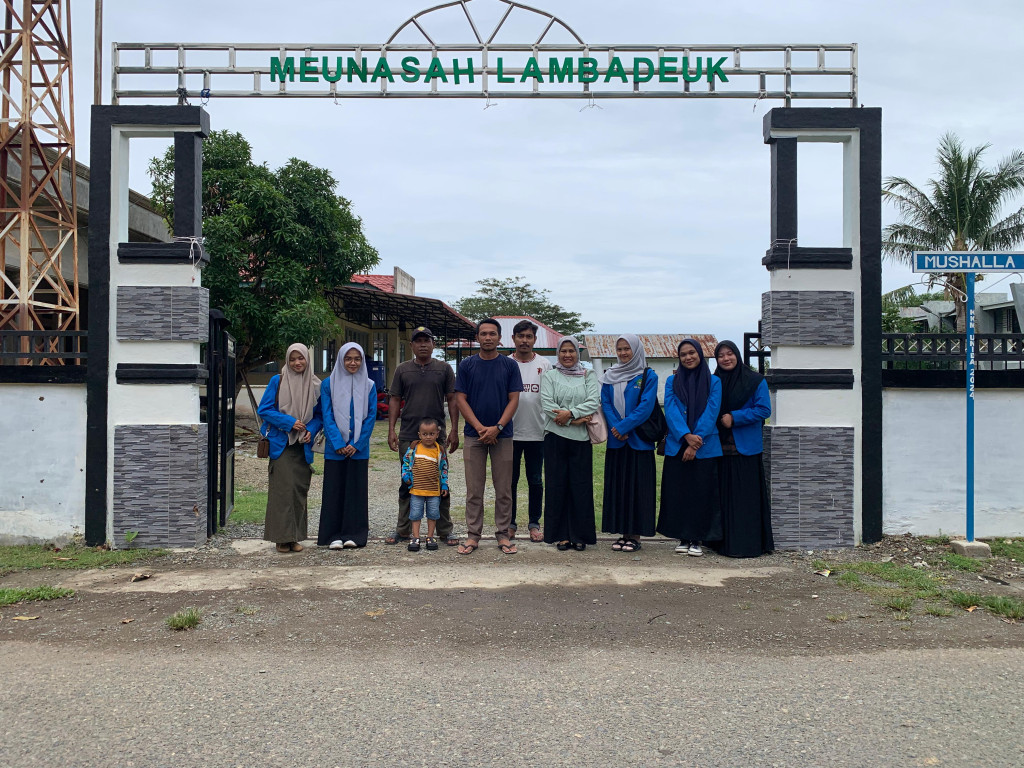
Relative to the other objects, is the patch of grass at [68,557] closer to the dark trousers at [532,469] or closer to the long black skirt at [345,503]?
the long black skirt at [345,503]

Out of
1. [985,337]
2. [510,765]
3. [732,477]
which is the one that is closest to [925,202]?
[985,337]

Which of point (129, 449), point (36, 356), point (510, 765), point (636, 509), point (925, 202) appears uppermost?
point (925, 202)

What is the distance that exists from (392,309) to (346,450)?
19.3 metres

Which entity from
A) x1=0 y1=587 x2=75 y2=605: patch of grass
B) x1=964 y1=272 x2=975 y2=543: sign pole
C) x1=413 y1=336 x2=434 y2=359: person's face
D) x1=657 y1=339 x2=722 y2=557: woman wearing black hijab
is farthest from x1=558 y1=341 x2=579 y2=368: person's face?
x1=0 y1=587 x2=75 y2=605: patch of grass

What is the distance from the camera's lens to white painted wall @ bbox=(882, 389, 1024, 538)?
694 centimetres

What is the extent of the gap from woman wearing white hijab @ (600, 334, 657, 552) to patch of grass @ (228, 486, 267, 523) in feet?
11.9

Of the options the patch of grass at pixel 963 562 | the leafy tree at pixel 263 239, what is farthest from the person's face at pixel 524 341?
the leafy tree at pixel 263 239

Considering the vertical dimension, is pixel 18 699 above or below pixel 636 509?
below

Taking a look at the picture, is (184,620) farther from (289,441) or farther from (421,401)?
(421,401)

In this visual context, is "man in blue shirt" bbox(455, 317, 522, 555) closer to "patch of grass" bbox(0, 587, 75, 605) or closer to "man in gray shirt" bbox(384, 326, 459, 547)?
"man in gray shirt" bbox(384, 326, 459, 547)

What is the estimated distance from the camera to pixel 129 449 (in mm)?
6676

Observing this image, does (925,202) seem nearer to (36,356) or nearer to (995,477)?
(995,477)

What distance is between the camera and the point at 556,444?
263 inches

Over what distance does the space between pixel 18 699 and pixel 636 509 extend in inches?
175
